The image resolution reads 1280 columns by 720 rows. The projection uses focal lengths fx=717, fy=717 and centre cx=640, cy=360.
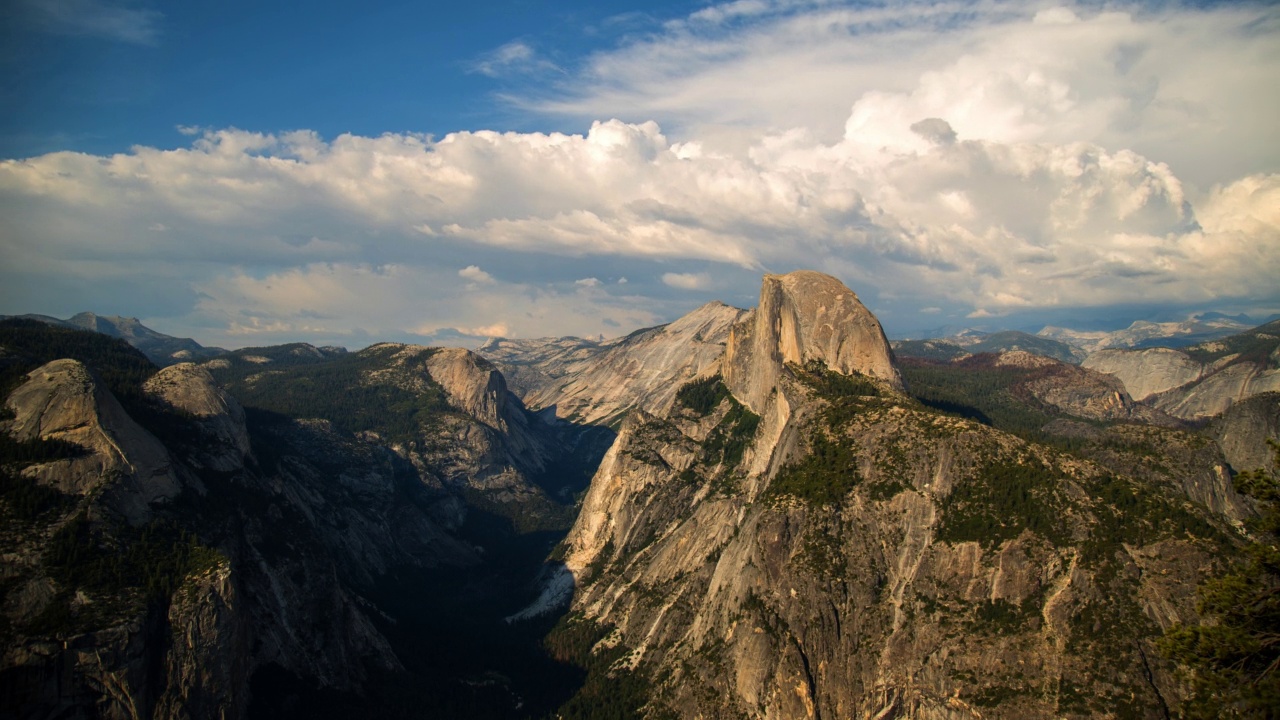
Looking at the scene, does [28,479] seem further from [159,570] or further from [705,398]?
[705,398]

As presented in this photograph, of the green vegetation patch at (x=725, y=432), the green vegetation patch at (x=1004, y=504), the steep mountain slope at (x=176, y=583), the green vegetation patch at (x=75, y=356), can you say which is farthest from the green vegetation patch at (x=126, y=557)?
the green vegetation patch at (x=1004, y=504)

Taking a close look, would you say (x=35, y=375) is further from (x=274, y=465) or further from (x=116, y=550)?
(x=274, y=465)

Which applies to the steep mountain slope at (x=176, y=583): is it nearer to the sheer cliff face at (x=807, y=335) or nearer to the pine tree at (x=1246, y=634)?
the sheer cliff face at (x=807, y=335)

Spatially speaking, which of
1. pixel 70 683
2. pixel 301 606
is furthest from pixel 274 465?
pixel 70 683

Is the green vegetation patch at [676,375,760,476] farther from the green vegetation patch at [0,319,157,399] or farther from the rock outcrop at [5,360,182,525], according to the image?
the green vegetation patch at [0,319,157,399]

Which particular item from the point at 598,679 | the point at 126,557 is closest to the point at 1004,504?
the point at 598,679
